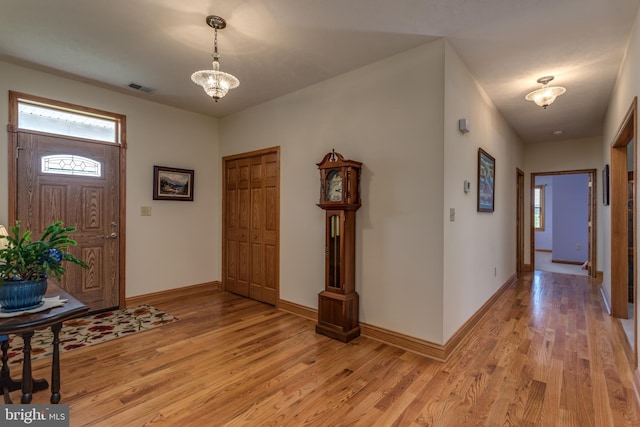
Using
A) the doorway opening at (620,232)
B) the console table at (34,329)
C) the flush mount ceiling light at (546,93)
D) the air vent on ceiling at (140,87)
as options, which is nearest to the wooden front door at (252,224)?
the air vent on ceiling at (140,87)

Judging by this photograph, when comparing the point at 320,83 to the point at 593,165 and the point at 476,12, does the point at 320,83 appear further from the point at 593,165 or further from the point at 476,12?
the point at 593,165

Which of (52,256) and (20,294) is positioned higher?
(52,256)

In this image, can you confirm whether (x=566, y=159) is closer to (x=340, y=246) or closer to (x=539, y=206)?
(x=539, y=206)

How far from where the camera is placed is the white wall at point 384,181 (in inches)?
103

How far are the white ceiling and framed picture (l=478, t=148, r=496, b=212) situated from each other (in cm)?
79

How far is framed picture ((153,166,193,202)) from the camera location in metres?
4.13

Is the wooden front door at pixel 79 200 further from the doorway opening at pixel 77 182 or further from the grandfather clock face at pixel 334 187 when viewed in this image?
the grandfather clock face at pixel 334 187

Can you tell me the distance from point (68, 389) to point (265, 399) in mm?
1327

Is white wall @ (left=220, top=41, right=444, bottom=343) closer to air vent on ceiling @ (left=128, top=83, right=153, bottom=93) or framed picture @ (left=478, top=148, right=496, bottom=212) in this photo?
framed picture @ (left=478, top=148, right=496, bottom=212)

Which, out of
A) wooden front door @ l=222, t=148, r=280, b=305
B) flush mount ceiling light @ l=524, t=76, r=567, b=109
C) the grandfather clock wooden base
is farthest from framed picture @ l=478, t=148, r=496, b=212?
wooden front door @ l=222, t=148, r=280, b=305

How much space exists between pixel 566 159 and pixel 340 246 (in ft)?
17.8

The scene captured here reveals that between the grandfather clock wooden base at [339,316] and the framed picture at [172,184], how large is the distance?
101 inches

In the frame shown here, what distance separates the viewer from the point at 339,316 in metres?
2.93

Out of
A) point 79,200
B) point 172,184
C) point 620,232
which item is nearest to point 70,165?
point 79,200
